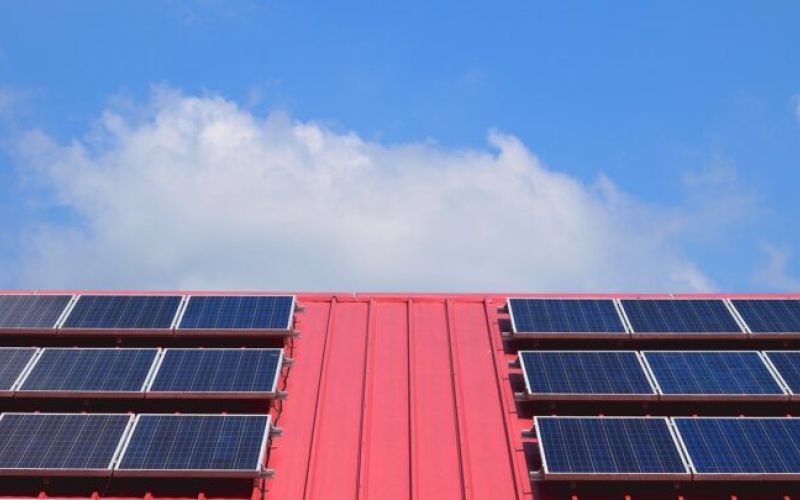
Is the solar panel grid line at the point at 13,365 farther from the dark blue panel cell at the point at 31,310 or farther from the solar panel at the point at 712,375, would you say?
the solar panel at the point at 712,375

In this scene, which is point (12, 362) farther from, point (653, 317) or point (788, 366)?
point (788, 366)

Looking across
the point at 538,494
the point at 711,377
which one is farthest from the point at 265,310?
the point at 711,377

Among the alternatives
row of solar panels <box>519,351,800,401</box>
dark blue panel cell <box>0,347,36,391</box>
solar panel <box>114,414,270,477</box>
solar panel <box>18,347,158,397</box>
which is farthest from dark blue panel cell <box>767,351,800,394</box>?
dark blue panel cell <box>0,347,36,391</box>

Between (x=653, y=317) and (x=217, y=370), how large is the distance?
13087 mm

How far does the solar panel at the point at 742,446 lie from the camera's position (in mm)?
17281

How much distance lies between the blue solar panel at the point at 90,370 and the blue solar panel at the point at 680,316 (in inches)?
564

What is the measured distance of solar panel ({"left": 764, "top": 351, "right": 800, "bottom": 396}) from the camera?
20.2m

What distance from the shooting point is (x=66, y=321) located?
22859 mm

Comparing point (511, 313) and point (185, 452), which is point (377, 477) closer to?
point (185, 452)

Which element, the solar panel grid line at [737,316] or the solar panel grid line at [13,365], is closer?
the solar panel grid line at [13,365]

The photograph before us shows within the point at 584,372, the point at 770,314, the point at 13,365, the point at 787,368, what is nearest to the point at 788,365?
the point at 787,368

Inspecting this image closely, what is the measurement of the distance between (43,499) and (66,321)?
23.0ft

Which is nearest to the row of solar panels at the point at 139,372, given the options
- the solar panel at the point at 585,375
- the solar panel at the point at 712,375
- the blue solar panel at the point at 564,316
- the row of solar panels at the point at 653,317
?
the solar panel at the point at 585,375

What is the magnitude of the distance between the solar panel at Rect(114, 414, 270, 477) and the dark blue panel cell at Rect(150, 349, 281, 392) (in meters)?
1.17
